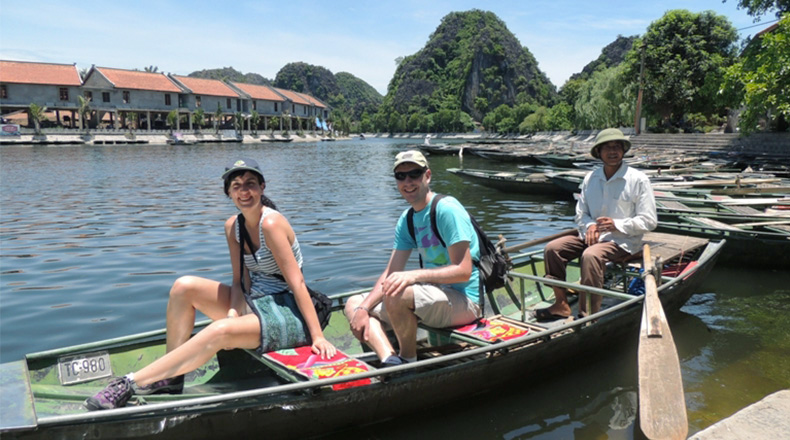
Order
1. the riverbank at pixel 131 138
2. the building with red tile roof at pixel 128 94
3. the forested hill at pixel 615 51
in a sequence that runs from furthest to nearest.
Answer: the forested hill at pixel 615 51 < the building with red tile roof at pixel 128 94 < the riverbank at pixel 131 138

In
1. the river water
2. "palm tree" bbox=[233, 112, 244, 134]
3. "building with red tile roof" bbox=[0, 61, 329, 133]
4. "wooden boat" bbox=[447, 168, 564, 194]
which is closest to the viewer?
the river water

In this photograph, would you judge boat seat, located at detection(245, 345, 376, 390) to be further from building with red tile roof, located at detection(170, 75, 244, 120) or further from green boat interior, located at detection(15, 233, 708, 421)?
building with red tile roof, located at detection(170, 75, 244, 120)

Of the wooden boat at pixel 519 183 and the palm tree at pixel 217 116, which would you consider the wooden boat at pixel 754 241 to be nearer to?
the wooden boat at pixel 519 183

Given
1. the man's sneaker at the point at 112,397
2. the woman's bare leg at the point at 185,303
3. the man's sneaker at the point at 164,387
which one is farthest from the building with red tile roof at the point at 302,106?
the man's sneaker at the point at 112,397

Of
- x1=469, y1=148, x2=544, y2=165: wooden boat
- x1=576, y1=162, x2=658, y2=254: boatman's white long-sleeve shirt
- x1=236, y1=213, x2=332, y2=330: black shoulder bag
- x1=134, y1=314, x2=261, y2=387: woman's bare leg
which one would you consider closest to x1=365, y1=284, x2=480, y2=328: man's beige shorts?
x1=236, y1=213, x2=332, y2=330: black shoulder bag

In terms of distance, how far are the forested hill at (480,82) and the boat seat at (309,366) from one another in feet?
512

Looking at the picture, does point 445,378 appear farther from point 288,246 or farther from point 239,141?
point 239,141

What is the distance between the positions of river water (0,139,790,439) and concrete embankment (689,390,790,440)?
3.80 feet

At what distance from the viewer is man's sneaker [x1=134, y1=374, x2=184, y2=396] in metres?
3.94

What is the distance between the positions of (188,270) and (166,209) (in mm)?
8478

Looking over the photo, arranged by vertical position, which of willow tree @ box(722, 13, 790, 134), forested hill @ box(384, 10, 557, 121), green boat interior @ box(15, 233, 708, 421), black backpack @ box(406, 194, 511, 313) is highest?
forested hill @ box(384, 10, 557, 121)

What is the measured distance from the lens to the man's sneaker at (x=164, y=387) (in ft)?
12.9

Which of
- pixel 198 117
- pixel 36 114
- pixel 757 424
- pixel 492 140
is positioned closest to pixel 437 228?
pixel 757 424

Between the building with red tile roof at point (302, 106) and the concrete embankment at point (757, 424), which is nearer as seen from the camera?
the concrete embankment at point (757, 424)
